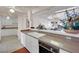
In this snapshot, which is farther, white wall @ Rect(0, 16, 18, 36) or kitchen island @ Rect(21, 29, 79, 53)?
white wall @ Rect(0, 16, 18, 36)

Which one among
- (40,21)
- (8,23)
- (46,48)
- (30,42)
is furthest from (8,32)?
(46,48)

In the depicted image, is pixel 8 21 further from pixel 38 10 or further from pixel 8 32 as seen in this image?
pixel 38 10

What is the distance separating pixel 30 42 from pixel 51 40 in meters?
0.33

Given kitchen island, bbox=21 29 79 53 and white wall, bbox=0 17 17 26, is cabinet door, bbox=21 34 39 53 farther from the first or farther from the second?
white wall, bbox=0 17 17 26

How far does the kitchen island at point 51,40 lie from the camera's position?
5.23ft

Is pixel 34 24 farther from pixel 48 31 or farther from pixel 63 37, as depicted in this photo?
pixel 63 37

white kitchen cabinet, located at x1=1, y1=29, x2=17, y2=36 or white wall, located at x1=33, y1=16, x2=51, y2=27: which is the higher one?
white wall, located at x1=33, y1=16, x2=51, y2=27

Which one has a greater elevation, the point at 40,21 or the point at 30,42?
the point at 40,21

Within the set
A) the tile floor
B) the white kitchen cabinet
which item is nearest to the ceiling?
the white kitchen cabinet

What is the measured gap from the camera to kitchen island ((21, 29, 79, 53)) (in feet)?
5.23

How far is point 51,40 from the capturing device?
1.73m

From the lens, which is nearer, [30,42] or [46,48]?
[46,48]

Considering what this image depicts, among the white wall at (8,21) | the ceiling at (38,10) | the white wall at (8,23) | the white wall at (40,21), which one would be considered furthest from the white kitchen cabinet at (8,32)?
the white wall at (40,21)

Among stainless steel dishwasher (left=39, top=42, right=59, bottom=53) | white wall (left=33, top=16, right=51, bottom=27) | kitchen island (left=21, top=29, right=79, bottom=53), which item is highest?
white wall (left=33, top=16, right=51, bottom=27)
